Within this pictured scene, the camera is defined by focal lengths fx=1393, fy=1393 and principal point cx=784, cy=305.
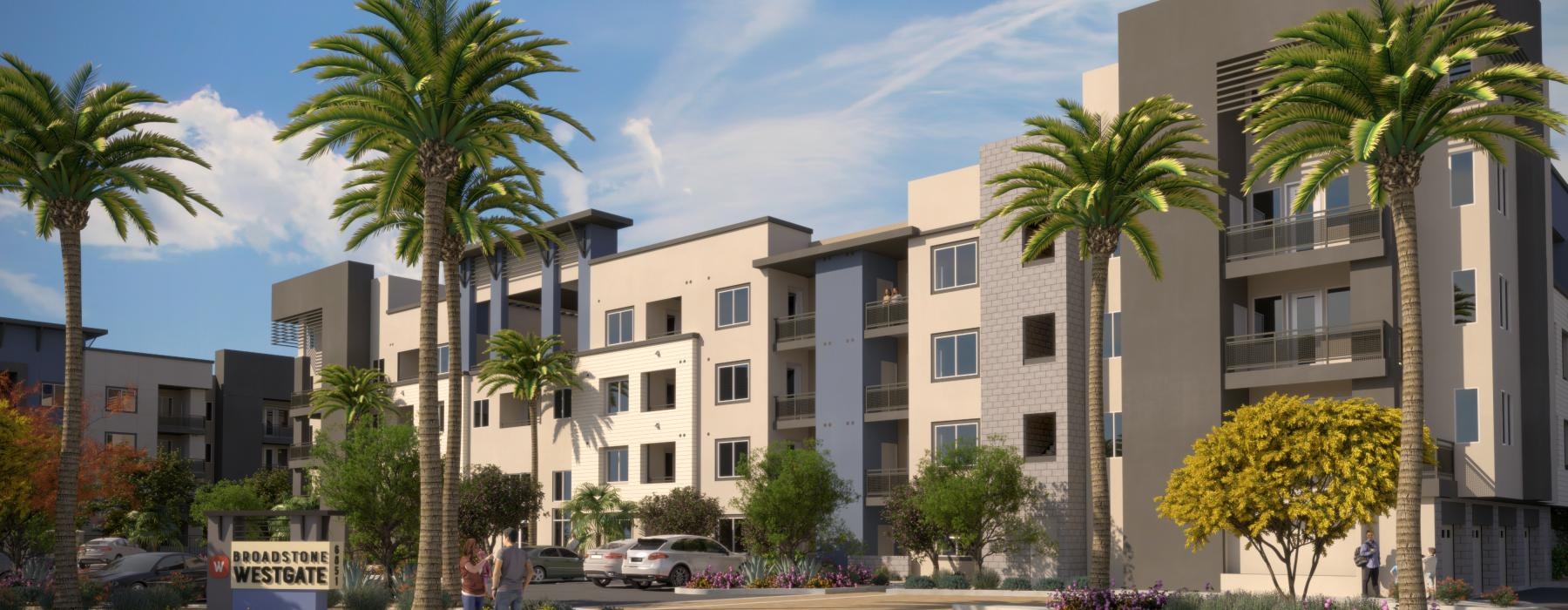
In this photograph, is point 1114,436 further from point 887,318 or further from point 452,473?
Result: point 452,473

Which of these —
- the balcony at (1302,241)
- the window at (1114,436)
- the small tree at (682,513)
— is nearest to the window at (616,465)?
the small tree at (682,513)

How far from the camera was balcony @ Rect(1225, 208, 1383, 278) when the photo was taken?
122ft

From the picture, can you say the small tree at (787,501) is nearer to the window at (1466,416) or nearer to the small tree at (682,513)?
the small tree at (682,513)

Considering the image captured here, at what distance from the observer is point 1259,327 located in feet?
135

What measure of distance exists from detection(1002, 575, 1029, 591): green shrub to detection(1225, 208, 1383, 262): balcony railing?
444 inches

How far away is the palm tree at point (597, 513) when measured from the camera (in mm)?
54531

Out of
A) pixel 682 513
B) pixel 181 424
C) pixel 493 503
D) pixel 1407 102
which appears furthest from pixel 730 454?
pixel 181 424

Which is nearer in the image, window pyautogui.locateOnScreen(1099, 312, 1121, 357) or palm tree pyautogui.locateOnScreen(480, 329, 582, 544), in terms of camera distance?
window pyautogui.locateOnScreen(1099, 312, 1121, 357)

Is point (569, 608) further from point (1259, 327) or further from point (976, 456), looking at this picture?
point (1259, 327)

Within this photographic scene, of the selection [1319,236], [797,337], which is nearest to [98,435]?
[797,337]

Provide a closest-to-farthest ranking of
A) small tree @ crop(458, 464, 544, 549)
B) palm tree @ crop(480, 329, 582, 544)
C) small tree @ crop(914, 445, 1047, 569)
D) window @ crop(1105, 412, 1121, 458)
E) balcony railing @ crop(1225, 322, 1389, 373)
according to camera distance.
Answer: balcony railing @ crop(1225, 322, 1389, 373), small tree @ crop(914, 445, 1047, 569), window @ crop(1105, 412, 1121, 458), small tree @ crop(458, 464, 544, 549), palm tree @ crop(480, 329, 582, 544)

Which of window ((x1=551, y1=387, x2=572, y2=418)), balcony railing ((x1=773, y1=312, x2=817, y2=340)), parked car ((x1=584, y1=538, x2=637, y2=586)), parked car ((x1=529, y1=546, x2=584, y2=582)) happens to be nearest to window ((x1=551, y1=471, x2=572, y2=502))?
window ((x1=551, y1=387, x2=572, y2=418))

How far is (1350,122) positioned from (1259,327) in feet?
50.9

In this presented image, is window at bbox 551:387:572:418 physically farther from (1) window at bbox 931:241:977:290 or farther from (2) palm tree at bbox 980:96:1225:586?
(2) palm tree at bbox 980:96:1225:586
